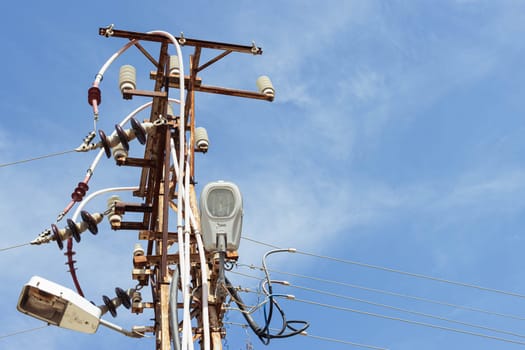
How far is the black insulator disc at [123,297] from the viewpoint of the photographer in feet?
32.1

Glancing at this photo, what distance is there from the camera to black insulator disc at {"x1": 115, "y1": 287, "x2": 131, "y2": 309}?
32.1 feet

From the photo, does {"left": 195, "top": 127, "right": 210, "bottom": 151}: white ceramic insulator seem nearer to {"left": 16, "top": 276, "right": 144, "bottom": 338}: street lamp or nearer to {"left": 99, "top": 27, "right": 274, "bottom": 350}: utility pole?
{"left": 99, "top": 27, "right": 274, "bottom": 350}: utility pole

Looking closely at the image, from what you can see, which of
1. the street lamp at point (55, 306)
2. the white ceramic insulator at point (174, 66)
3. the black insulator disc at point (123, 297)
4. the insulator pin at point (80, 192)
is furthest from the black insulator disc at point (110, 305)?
the white ceramic insulator at point (174, 66)

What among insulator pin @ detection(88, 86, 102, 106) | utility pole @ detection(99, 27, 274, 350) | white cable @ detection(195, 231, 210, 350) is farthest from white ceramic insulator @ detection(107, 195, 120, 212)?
white cable @ detection(195, 231, 210, 350)

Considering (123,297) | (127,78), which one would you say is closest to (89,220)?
(123,297)

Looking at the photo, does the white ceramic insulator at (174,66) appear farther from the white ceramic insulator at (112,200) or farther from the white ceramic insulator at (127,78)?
the white ceramic insulator at (112,200)

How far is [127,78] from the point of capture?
405 inches

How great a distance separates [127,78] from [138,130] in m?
1.05

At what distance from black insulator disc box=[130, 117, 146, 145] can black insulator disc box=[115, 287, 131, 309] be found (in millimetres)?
1908

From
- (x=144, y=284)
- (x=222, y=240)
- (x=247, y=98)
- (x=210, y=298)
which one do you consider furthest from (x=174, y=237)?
(x=222, y=240)

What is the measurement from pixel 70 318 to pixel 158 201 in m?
3.95

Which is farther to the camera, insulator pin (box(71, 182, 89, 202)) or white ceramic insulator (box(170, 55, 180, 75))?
white ceramic insulator (box(170, 55, 180, 75))

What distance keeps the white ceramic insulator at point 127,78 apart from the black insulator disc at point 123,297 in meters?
2.61

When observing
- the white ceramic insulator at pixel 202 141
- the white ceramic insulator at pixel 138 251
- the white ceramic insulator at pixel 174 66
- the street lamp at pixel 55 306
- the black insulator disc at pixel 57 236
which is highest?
the white ceramic insulator at pixel 174 66
